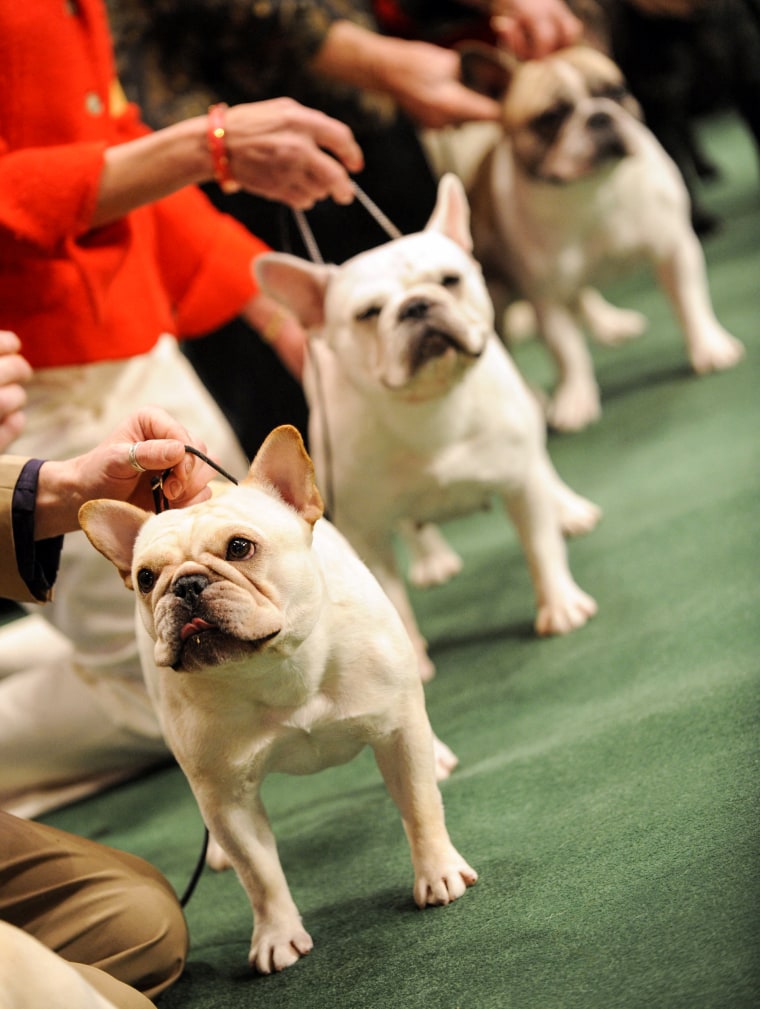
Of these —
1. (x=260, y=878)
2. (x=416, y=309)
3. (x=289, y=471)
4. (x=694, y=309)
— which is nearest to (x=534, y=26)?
(x=694, y=309)

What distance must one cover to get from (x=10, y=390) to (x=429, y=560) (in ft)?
4.01

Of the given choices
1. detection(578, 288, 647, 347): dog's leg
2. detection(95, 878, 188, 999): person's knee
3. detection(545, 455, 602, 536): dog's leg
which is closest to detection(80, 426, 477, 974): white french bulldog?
detection(95, 878, 188, 999): person's knee

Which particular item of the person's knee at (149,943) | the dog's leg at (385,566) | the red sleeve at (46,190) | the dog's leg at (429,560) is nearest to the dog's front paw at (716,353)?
the dog's leg at (429,560)

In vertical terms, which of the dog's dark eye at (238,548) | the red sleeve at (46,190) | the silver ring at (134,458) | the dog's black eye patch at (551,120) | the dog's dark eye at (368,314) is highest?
the red sleeve at (46,190)

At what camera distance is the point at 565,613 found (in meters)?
2.03

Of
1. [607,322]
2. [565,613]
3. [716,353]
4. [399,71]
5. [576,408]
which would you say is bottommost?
[607,322]

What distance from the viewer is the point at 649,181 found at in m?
2.89

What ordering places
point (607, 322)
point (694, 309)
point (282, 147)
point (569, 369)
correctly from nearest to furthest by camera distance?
1. point (282, 147)
2. point (694, 309)
3. point (569, 369)
4. point (607, 322)

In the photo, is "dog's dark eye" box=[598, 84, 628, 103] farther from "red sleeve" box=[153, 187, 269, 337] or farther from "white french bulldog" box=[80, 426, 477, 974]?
"white french bulldog" box=[80, 426, 477, 974]

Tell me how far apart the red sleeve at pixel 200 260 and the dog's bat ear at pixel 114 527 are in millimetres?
1024

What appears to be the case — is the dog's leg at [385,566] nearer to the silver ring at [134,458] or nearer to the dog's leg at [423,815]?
the dog's leg at [423,815]

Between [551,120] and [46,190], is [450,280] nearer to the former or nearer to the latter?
[46,190]

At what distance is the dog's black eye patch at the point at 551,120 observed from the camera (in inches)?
111

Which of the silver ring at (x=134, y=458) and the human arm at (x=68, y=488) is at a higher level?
the silver ring at (x=134, y=458)
